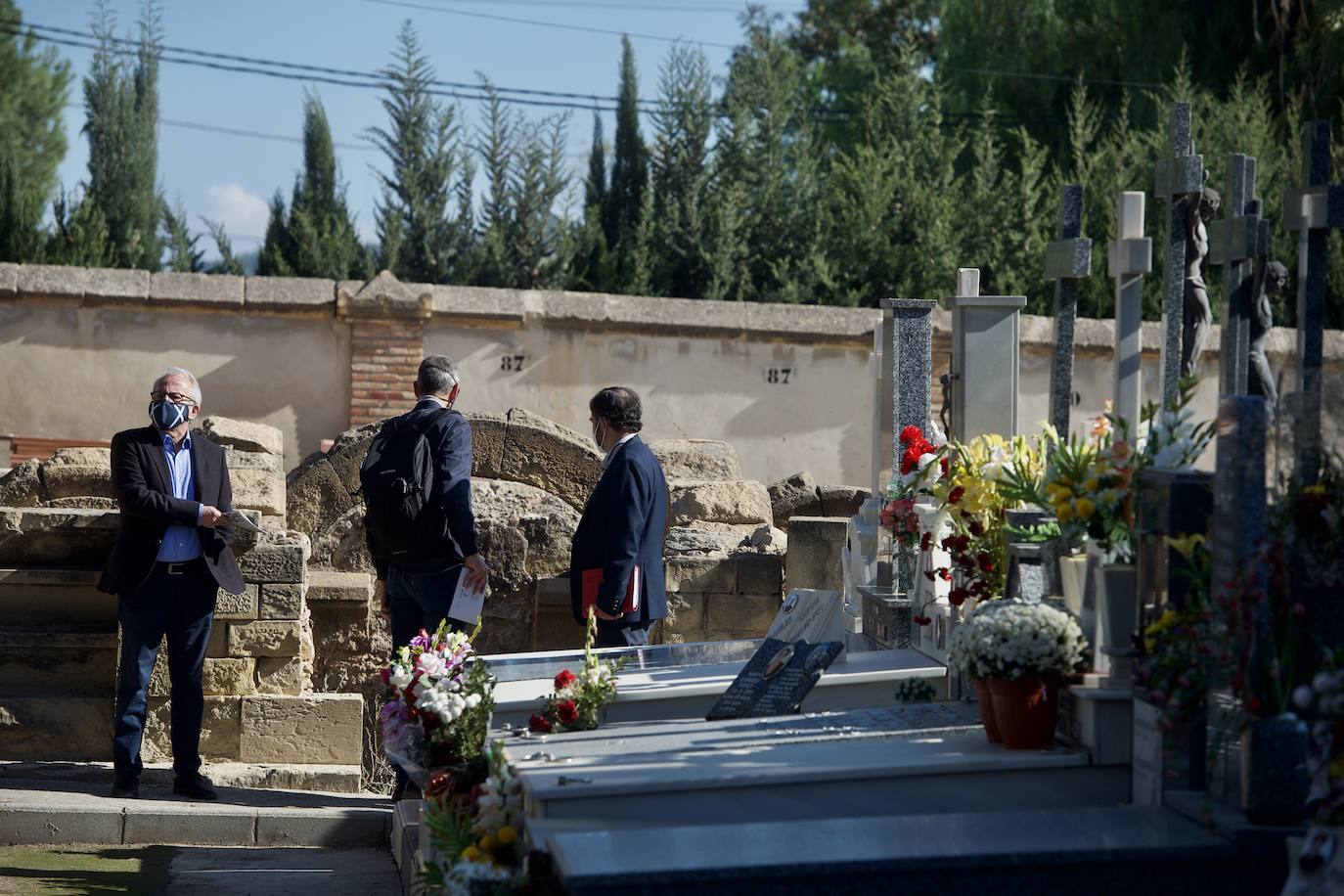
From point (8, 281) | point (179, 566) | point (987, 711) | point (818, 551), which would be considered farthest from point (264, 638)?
point (8, 281)

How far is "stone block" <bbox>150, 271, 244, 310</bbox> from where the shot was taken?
1214 centimetres

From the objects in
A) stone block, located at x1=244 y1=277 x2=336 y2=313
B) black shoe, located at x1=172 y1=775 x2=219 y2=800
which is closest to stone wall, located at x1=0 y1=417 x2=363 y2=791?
black shoe, located at x1=172 y1=775 x2=219 y2=800

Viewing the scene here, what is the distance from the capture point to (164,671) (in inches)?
266

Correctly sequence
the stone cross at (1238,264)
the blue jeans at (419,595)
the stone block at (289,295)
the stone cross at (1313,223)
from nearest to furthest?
the stone cross at (1313,223) → the stone cross at (1238,264) → the blue jeans at (419,595) → the stone block at (289,295)

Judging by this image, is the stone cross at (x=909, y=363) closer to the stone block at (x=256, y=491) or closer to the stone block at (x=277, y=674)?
the stone block at (x=277, y=674)

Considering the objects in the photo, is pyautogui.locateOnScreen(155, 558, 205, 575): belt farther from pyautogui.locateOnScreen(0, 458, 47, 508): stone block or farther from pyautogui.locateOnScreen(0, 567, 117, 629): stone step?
pyautogui.locateOnScreen(0, 458, 47, 508): stone block

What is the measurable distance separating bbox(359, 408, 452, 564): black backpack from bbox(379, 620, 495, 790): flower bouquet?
99cm

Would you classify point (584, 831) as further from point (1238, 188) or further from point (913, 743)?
point (1238, 188)

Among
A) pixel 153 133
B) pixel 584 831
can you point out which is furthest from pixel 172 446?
pixel 153 133

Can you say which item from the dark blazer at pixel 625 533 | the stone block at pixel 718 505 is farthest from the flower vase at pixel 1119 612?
the stone block at pixel 718 505

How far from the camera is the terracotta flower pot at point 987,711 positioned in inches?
165

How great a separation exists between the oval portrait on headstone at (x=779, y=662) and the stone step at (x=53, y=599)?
350cm

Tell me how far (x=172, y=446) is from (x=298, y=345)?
6271 millimetres

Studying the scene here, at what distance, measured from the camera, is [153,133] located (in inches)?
661
